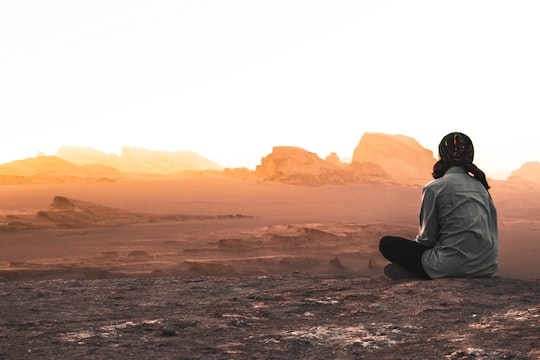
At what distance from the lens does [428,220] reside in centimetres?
557

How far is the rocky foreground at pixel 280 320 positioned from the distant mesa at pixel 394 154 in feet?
316

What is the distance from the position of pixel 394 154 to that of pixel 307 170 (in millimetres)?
43800

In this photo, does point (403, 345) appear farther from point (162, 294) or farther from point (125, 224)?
point (125, 224)

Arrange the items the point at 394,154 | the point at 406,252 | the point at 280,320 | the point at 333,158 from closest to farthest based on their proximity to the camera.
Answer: the point at 280,320, the point at 406,252, the point at 333,158, the point at 394,154

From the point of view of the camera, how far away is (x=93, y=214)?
26297mm

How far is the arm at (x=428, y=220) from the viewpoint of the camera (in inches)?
217

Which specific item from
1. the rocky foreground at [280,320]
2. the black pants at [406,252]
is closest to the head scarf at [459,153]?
the black pants at [406,252]

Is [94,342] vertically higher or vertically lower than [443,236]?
lower

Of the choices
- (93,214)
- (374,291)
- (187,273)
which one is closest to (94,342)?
(374,291)

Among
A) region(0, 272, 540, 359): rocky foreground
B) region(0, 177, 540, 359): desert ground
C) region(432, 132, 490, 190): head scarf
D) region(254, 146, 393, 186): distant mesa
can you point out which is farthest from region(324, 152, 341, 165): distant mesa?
region(432, 132, 490, 190): head scarf

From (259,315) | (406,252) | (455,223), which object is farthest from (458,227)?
(259,315)

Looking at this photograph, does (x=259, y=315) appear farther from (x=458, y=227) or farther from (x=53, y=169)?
(x=53, y=169)

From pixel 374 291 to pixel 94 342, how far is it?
2860mm

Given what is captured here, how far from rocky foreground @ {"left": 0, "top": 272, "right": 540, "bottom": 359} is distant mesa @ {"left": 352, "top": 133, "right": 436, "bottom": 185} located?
96357mm
